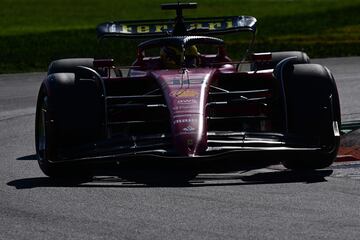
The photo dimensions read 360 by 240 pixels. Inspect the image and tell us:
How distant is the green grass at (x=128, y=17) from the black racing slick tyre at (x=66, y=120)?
12067 mm

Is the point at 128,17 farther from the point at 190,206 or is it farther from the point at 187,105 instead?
the point at 190,206

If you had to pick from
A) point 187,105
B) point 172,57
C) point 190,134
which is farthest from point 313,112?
point 172,57

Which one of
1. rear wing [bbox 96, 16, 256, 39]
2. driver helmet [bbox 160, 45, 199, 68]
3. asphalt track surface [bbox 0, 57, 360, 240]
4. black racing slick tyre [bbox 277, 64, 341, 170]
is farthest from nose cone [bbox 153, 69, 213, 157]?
rear wing [bbox 96, 16, 256, 39]

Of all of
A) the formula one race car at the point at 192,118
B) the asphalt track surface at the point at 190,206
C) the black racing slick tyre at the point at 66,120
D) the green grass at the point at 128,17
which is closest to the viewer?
the asphalt track surface at the point at 190,206

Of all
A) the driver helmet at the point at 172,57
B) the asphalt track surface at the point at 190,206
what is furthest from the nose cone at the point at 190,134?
the driver helmet at the point at 172,57

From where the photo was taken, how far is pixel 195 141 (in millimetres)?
10031

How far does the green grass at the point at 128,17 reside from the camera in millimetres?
27448

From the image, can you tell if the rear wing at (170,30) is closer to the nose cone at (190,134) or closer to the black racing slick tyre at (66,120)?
the black racing slick tyre at (66,120)

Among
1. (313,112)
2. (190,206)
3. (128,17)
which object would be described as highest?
(313,112)

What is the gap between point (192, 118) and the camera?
10.3 meters

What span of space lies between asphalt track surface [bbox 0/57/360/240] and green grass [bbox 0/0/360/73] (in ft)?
41.2

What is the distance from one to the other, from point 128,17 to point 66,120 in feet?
105

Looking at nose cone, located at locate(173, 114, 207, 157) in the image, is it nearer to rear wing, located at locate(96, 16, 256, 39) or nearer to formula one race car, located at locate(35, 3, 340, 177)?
formula one race car, located at locate(35, 3, 340, 177)

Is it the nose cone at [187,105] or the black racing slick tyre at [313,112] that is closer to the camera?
the nose cone at [187,105]
